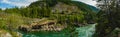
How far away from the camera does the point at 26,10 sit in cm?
18300

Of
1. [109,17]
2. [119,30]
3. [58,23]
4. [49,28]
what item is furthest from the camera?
[58,23]

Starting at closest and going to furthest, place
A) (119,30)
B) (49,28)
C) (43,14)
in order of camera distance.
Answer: (119,30)
(49,28)
(43,14)

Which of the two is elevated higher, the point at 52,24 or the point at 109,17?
the point at 109,17

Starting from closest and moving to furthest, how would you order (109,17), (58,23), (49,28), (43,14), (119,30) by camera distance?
(119,30) < (109,17) < (49,28) < (58,23) < (43,14)

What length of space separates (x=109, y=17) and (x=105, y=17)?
1.47 feet

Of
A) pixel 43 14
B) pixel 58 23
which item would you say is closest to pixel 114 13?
pixel 58 23

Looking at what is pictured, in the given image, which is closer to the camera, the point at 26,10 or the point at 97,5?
the point at 97,5

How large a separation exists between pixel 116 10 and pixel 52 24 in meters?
114

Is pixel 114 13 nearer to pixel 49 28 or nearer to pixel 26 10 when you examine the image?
pixel 49 28

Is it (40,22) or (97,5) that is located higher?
(97,5)

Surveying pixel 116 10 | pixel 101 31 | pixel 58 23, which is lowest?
pixel 58 23

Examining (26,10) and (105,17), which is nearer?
(105,17)

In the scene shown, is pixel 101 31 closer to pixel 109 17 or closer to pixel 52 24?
pixel 109 17

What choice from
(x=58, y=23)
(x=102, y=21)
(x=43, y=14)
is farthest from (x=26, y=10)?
(x=102, y=21)
